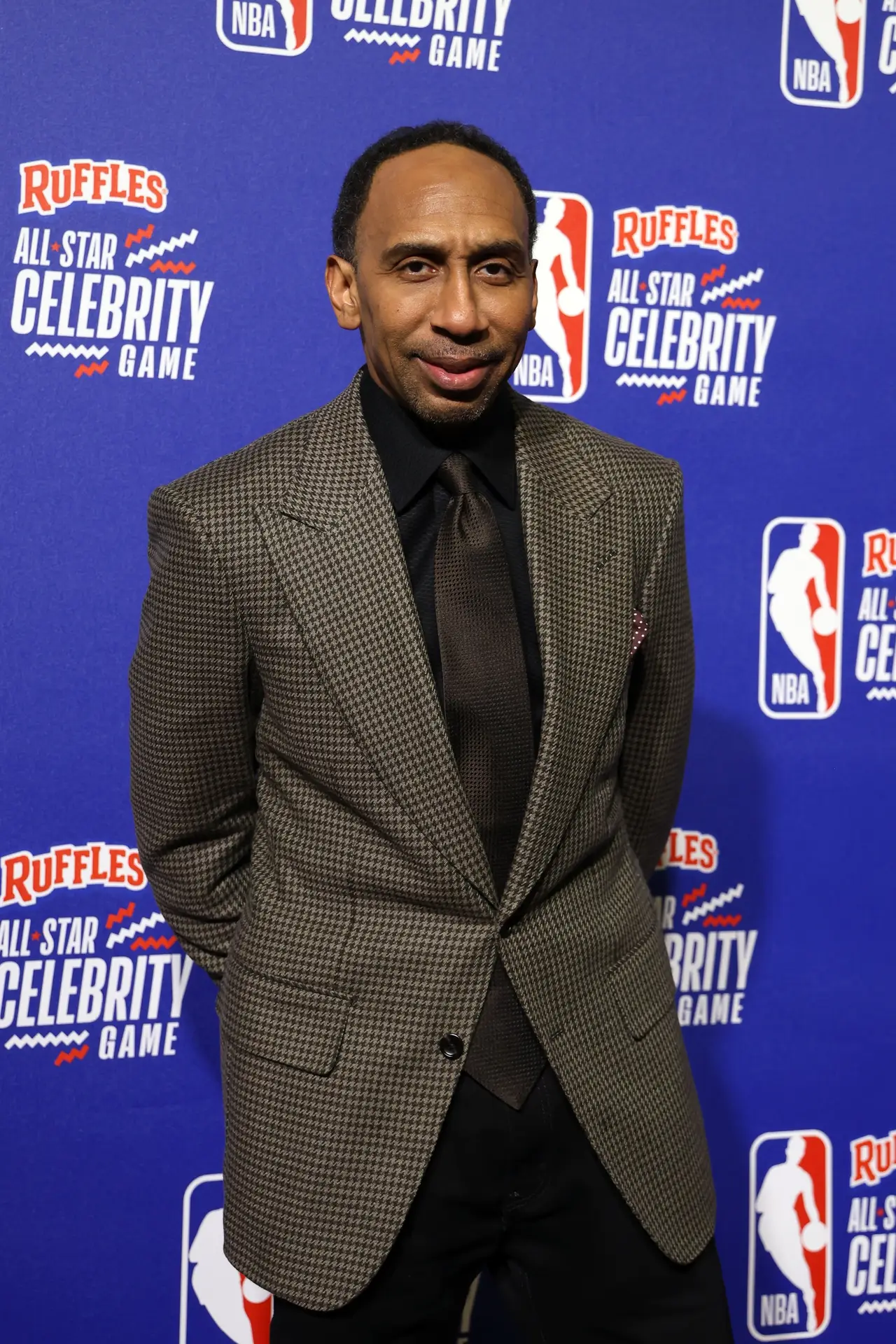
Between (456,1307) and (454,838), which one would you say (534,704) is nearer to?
(454,838)

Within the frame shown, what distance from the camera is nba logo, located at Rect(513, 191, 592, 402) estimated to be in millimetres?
1837

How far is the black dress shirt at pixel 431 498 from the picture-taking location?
1.17 m

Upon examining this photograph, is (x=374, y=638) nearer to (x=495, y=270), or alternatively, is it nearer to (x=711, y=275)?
(x=495, y=270)

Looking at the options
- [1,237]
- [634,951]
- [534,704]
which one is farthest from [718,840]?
[1,237]

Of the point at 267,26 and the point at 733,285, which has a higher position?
the point at 267,26

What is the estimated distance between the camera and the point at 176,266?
1.72 metres

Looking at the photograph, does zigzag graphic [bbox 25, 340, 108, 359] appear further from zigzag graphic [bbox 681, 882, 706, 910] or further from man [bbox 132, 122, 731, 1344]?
zigzag graphic [bbox 681, 882, 706, 910]

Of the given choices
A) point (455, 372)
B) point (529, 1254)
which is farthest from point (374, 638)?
point (529, 1254)

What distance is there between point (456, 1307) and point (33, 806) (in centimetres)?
86

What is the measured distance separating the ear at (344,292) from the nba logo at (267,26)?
2.06ft

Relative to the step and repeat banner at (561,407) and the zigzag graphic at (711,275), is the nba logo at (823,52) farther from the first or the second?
the zigzag graphic at (711,275)

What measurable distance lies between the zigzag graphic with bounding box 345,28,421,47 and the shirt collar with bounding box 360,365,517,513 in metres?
0.74

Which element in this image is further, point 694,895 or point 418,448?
point 694,895

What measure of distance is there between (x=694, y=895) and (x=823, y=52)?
4.07 feet
